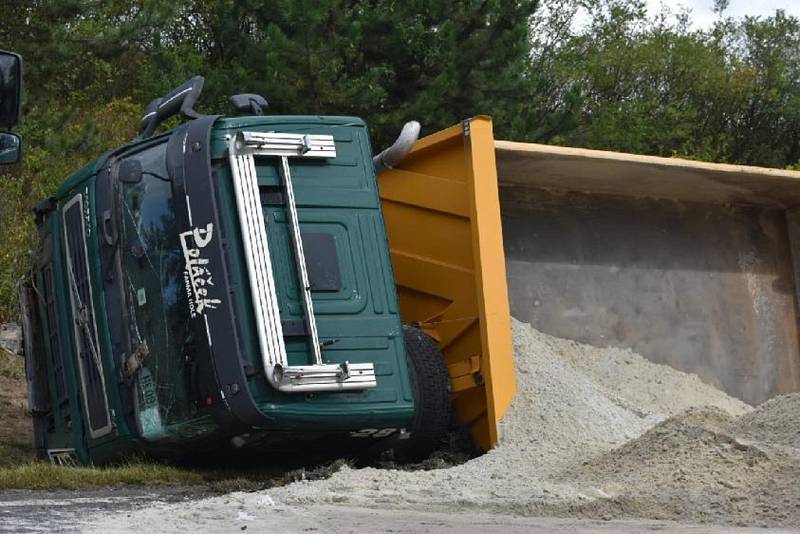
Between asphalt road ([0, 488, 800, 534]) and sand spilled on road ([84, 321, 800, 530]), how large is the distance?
4.4 inches

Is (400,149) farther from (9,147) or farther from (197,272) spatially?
(9,147)

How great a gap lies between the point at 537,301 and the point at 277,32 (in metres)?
7.22

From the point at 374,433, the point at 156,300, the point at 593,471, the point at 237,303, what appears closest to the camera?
the point at 593,471

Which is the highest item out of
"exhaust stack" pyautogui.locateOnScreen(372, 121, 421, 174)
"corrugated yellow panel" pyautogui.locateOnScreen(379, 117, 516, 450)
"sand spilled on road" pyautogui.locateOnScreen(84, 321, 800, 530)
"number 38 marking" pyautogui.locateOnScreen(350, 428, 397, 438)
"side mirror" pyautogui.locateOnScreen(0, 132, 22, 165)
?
"side mirror" pyautogui.locateOnScreen(0, 132, 22, 165)

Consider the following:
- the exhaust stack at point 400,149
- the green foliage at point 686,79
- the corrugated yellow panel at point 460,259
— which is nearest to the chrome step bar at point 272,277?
the corrugated yellow panel at point 460,259

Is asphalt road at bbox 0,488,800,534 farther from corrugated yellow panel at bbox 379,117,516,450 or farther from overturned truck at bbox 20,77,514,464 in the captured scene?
corrugated yellow panel at bbox 379,117,516,450

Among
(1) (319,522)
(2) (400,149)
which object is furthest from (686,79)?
(1) (319,522)

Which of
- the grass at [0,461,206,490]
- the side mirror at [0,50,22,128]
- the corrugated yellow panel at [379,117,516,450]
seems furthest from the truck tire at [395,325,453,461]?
the side mirror at [0,50,22,128]

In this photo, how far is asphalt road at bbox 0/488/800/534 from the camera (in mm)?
5309

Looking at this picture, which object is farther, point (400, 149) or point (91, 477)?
point (400, 149)

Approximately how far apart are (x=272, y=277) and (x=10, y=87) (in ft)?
5.88

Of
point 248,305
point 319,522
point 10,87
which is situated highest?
point 10,87

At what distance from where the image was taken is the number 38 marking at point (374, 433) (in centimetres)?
745

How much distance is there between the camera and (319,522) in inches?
215
